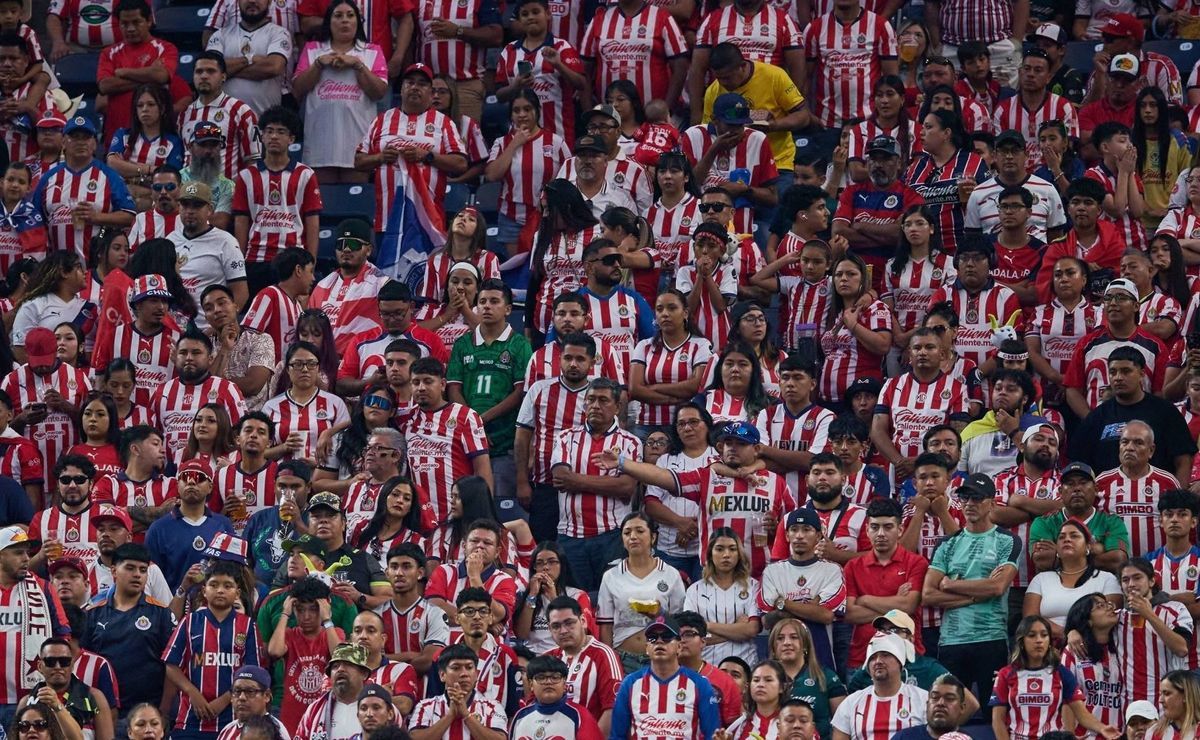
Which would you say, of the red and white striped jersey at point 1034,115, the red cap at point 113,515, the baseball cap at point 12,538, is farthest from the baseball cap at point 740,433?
the red and white striped jersey at point 1034,115

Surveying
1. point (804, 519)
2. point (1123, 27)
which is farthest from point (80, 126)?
point (1123, 27)

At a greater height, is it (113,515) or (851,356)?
(851,356)

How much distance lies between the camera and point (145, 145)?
19344 mm

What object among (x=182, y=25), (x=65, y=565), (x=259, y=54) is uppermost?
(x=182, y=25)

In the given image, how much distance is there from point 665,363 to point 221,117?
435 centimetres

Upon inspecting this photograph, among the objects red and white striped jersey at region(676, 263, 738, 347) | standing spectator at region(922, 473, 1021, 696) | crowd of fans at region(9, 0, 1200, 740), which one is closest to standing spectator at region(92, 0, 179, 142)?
crowd of fans at region(9, 0, 1200, 740)

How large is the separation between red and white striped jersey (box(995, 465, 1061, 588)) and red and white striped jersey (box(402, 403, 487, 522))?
308cm

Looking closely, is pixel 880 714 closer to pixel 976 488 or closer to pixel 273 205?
pixel 976 488

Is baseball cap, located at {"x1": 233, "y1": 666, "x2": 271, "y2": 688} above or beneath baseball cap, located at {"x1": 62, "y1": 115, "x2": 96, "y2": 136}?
beneath

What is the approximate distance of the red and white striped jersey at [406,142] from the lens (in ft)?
61.4

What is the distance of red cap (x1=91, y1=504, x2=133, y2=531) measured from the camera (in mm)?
15352

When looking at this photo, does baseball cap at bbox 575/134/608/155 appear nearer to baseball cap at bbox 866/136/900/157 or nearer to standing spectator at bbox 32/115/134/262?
baseball cap at bbox 866/136/900/157

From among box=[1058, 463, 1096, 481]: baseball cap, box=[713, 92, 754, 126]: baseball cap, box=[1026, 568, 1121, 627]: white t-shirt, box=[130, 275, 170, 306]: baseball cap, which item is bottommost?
box=[1026, 568, 1121, 627]: white t-shirt

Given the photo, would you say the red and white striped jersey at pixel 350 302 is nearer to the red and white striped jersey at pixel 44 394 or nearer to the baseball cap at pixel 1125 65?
the red and white striped jersey at pixel 44 394
